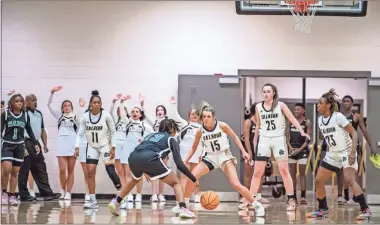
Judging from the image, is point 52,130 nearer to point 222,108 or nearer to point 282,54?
point 222,108

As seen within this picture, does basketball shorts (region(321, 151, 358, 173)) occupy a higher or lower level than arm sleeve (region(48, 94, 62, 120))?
lower

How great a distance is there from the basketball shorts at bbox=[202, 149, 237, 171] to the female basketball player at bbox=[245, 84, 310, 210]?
679 mm

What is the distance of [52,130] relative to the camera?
13.0 metres

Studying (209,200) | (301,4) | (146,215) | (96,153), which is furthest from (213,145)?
(301,4)

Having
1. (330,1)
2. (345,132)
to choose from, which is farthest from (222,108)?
(345,132)

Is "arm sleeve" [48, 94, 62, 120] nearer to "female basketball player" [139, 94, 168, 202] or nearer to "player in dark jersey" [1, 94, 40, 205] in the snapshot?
"player in dark jersey" [1, 94, 40, 205]

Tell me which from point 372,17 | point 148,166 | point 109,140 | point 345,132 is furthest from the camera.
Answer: point 372,17

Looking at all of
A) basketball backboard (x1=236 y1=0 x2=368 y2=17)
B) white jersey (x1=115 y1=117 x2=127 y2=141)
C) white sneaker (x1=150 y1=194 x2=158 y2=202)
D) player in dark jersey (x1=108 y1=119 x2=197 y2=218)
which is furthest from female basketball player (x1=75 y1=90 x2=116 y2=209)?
basketball backboard (x1=236 y1=0 x2=368 y2=17)

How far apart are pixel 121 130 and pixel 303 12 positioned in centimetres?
421

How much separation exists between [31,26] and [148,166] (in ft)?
20.6

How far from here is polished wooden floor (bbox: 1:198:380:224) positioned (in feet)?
25.5

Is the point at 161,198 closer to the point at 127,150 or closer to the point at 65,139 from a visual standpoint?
the point at 127,150

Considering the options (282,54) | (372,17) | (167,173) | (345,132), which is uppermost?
(372,17)

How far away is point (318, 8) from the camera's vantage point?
40.1 feet
